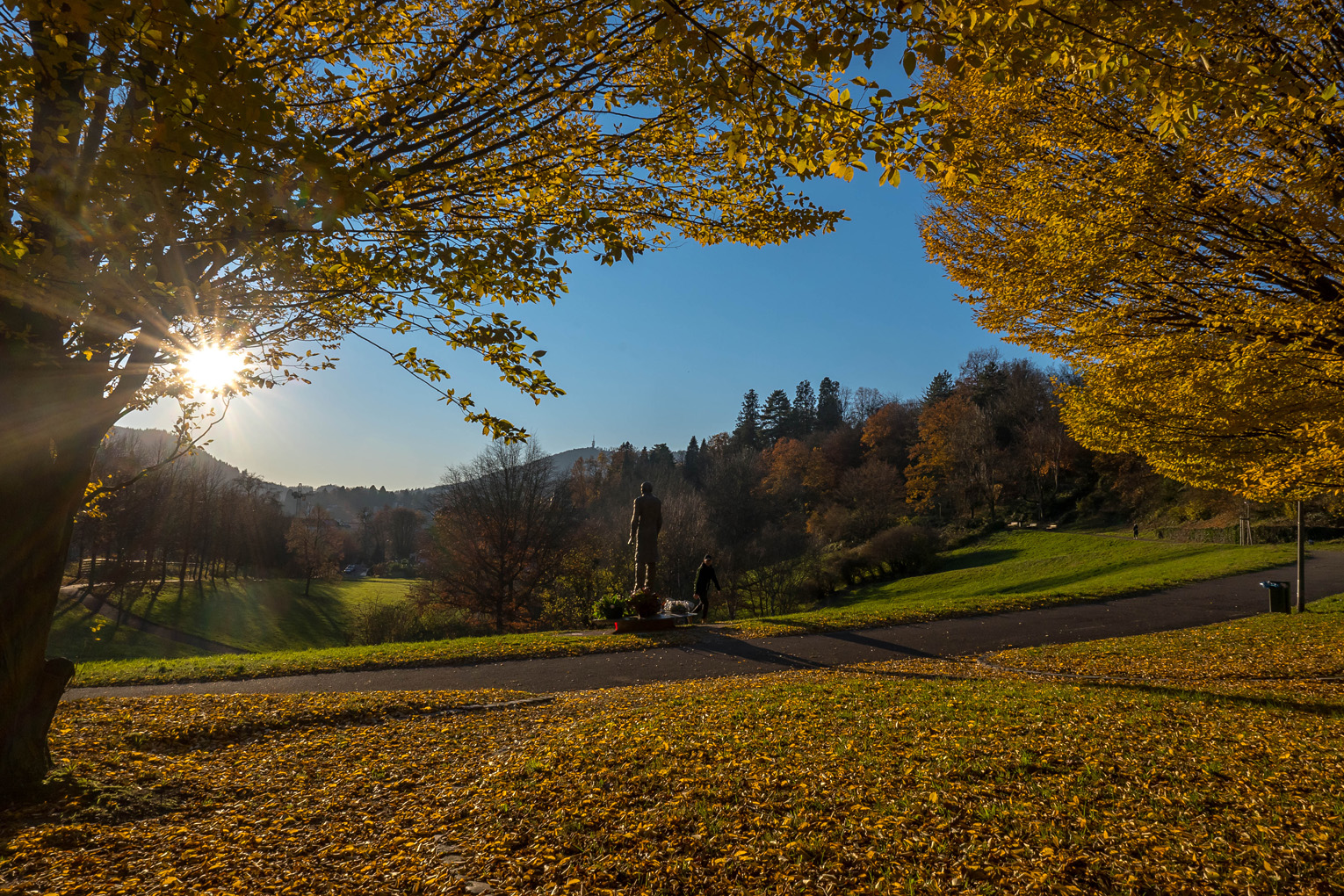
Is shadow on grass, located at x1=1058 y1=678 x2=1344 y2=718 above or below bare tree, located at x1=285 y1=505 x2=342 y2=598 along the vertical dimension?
above

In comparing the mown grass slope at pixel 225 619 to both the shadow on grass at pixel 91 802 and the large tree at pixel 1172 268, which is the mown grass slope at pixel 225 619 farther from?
the large tree at pixel 1172 268

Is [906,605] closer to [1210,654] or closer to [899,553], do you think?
[1210,654]

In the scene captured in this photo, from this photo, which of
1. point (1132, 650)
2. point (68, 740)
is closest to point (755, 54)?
point (68, 740)

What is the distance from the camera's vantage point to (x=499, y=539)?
29.3 meters

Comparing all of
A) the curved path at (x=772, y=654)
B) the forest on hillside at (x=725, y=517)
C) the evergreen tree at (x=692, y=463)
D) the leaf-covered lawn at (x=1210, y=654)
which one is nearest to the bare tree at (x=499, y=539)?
the forest on hillside at (x=725, y=517)

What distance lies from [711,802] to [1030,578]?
2649 centimetres

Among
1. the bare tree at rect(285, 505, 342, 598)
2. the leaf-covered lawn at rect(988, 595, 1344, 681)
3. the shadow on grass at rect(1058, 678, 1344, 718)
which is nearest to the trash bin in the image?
the leaf-covered lawn at rect(988, 595, 1344, 681)

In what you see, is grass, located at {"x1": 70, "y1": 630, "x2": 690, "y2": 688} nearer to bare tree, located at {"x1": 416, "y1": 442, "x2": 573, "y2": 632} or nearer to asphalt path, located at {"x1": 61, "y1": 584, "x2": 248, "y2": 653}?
bare tree, located at {"x1": 416, "y1": 442, "x2": 573, "y2": 632}

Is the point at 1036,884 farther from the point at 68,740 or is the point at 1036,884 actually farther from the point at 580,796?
the point at 68,740

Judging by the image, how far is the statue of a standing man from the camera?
14.1m

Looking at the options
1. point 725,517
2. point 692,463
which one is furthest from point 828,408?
point 725,517

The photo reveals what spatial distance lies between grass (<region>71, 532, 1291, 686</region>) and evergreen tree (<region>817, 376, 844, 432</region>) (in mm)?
55488

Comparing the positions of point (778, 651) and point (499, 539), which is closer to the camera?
point (778, 651)

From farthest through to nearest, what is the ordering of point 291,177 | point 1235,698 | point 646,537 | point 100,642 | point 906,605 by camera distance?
point 100,642 → point 906,605 → point 646,537 → point 1235,698 → point 291,177
